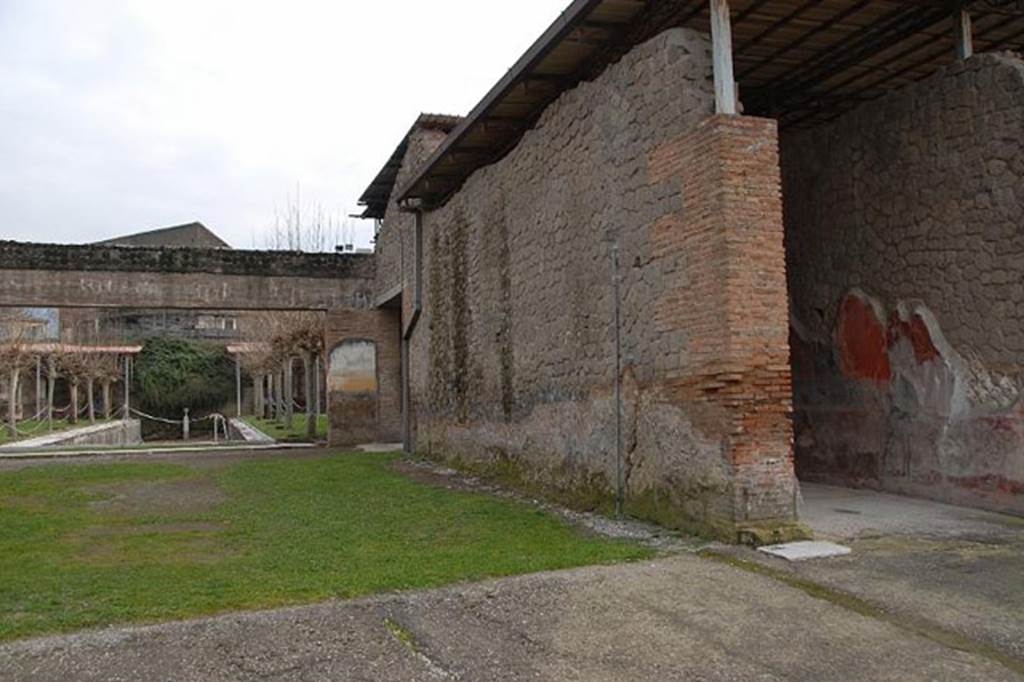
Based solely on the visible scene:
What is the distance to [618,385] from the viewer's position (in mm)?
8438

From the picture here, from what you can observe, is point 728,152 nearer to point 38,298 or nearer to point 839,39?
point 839,39

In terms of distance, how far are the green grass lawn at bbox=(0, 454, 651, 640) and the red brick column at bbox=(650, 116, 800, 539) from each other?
3.47 ft

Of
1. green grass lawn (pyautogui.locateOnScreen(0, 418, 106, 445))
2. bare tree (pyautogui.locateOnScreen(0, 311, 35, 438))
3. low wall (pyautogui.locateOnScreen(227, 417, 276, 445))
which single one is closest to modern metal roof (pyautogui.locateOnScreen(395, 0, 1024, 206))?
low wall (pyautogui.locateOnScreen(227, 417, 276, 445))

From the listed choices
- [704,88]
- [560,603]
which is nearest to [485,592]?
[560,603]

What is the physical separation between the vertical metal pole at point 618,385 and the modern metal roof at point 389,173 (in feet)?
28.7

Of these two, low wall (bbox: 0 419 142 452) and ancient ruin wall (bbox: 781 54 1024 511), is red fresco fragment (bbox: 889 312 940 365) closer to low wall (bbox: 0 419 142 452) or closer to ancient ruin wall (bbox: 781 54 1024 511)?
ancient ruin wall (bbox: 781 54 1024 511)

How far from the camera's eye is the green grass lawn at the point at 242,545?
522cm

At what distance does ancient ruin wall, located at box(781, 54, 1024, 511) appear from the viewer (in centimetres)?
775

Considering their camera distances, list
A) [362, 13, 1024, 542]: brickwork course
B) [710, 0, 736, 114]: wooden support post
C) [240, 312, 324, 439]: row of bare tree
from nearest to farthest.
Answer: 1. [362, 13, 1024, 542]: brickwork course
2. [710, 0, 736, 114]: wooden support post
3. [240, 312, 324, 439]: row of bare tree

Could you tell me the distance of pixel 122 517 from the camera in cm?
892

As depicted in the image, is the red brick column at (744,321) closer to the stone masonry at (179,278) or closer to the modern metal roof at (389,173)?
the modern metal roof at (389,173)

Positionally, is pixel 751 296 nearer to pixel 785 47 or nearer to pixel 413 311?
pixel 785 47

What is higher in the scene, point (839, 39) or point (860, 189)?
point (839, 39)

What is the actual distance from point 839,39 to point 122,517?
29.7ft
